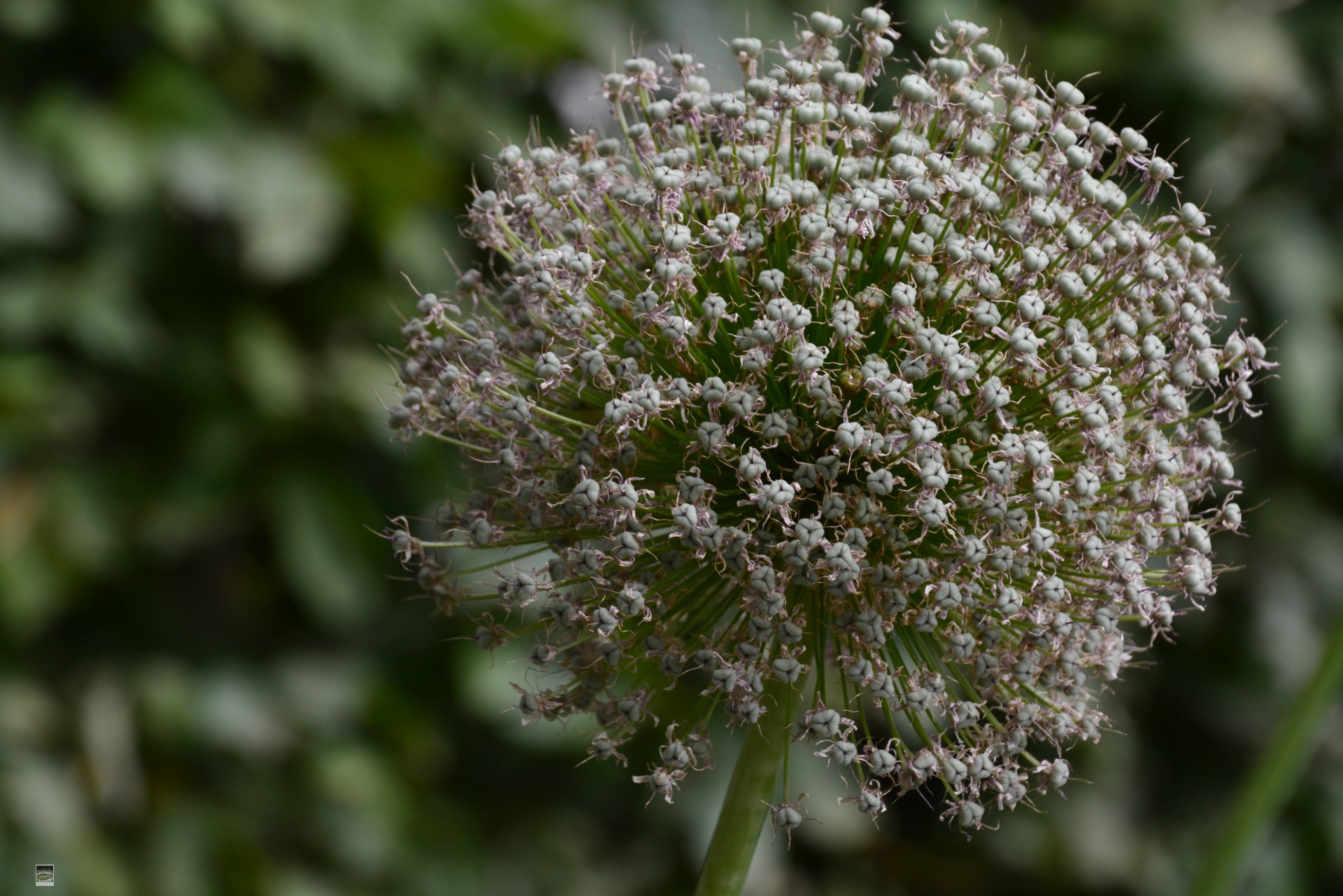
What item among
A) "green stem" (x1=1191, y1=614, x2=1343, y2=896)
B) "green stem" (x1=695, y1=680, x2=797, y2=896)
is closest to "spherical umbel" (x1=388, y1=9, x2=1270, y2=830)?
"green stem" (x1=695, y1=680, x2=797, y2=896)

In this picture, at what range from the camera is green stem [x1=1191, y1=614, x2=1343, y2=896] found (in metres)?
1.31

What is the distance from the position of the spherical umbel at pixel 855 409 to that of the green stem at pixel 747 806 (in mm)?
57

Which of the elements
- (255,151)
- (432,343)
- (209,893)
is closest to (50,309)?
(255,151)

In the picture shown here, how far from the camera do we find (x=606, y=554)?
1.20 m

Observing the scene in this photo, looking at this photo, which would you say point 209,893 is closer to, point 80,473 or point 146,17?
point 80,473

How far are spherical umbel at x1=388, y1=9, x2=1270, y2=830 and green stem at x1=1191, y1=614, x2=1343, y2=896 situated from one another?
213 millimetres

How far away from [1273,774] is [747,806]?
26.2 inches

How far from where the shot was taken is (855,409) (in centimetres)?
126

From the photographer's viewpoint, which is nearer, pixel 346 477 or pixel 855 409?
pixel 855 409

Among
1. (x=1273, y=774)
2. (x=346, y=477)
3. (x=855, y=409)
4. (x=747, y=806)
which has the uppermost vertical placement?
(x=346, y=477)

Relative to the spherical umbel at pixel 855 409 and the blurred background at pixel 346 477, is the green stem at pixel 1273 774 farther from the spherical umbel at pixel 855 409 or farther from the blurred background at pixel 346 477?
the blurred background at pixel 346 477

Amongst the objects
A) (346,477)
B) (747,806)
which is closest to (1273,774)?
(747,806)

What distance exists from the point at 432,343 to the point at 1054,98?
0.82 metres

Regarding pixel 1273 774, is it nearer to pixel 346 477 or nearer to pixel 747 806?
pixel 747 806
